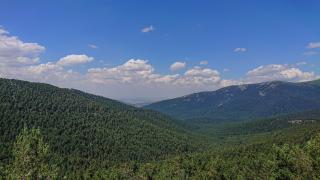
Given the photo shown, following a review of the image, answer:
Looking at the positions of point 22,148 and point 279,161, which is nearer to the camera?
point 22,148

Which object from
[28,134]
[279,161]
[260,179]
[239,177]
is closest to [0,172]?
[28,134]

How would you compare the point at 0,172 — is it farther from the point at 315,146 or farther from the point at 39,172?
the point at 315,146

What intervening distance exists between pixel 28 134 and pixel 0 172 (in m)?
23.4

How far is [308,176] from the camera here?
3231 inches

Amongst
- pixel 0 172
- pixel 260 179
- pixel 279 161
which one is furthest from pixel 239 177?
pixel 0 172

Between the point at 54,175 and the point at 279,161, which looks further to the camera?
the point at 279,161

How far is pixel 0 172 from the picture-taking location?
90.4m

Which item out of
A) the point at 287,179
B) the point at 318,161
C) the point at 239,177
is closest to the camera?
the point at 318,161

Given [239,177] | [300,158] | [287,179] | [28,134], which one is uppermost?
[28,134]

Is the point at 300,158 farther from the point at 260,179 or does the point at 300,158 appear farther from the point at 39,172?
the point at 260,179

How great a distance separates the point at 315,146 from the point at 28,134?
54.0 metres

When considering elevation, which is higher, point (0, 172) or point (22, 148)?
point (22, 148)

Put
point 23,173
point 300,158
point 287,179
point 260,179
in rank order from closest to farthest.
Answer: point 23,173, point 300,158, point 287,179, point 260,179

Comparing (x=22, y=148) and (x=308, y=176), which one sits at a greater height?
(x=22, y=148)
